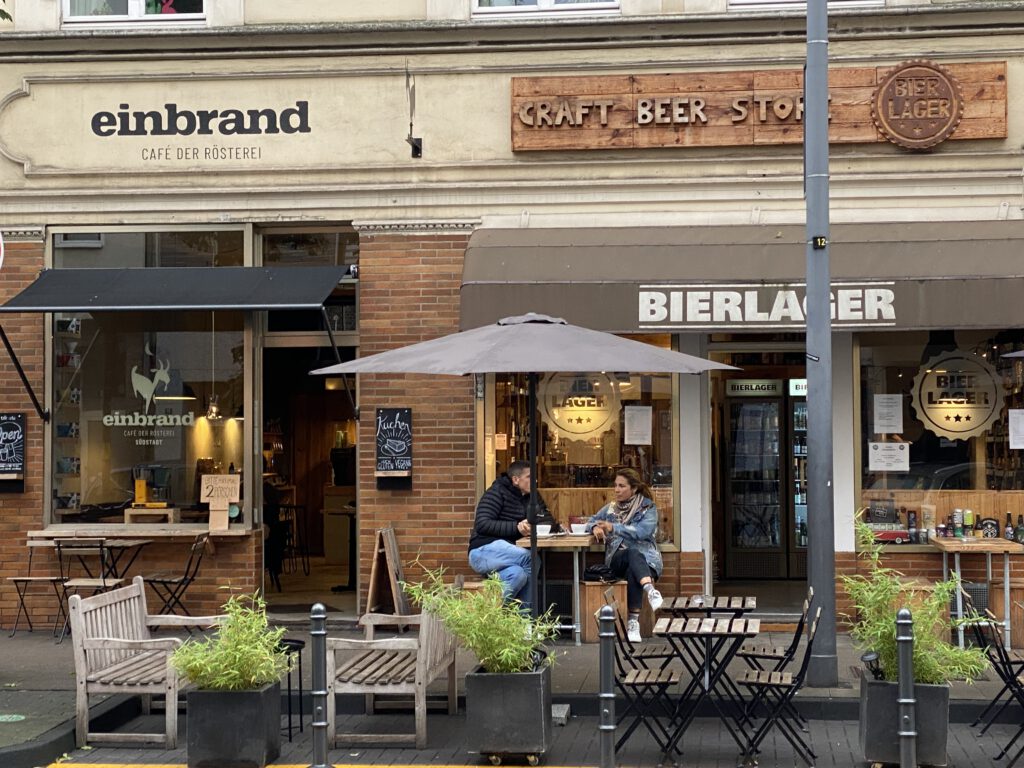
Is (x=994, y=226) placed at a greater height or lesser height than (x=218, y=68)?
lesser

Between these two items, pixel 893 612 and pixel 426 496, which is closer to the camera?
pixel 893 612

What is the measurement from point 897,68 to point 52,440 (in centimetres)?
832

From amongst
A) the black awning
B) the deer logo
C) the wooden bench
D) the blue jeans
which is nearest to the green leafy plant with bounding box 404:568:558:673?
the wooden bench

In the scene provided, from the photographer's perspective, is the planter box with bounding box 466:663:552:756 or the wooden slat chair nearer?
the planter box with bounding box 466:663:552:756

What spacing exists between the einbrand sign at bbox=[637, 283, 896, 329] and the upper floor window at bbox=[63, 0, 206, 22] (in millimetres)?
5111

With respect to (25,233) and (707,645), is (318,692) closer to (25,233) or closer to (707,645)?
(707,645)

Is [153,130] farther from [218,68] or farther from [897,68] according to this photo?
[897,68]

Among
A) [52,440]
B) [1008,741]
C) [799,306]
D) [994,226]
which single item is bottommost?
[1008,741]

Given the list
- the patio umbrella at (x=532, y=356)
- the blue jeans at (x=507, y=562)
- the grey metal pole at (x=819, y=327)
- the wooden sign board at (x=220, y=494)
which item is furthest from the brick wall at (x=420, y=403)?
the grey metal pole at (x=819, y=327)

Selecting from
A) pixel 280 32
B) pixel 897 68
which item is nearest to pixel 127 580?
pixel 280 32

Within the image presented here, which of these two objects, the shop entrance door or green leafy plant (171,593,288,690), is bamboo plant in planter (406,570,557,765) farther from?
the shop entrance door

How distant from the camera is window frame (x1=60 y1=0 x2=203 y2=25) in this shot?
12219 millimetres

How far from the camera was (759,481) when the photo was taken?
13422 mm

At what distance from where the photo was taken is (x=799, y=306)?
35.5 ft
